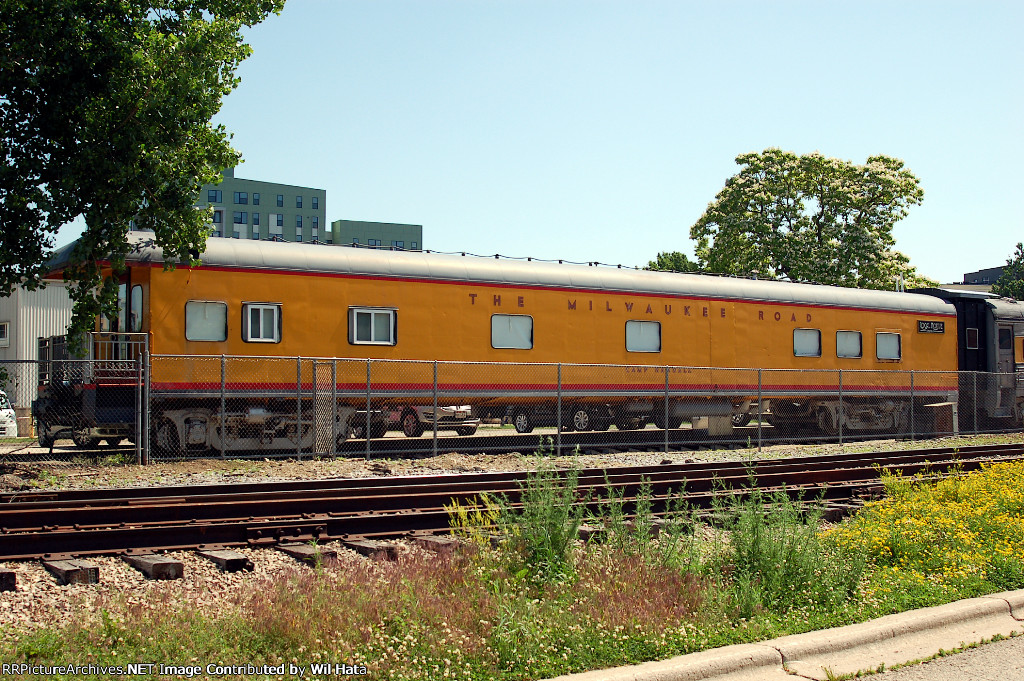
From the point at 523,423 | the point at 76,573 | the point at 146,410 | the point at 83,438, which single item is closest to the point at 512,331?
the point at 523,423

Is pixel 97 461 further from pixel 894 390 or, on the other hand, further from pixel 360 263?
pixel 894 390

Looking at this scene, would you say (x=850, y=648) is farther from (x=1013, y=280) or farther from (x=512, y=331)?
(x=1013, y=280)

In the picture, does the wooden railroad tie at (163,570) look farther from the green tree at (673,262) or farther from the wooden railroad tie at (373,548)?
the green tree at (673,262)

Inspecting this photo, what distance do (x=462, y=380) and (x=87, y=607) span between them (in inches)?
526

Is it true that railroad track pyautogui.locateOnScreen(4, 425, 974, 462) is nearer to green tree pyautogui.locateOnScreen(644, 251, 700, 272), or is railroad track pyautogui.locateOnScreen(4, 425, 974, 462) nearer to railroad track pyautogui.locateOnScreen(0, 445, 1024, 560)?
railroad track pyautogui.locateOnScreen(0, 445, 1024, 560)

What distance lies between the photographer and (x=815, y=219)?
154ft

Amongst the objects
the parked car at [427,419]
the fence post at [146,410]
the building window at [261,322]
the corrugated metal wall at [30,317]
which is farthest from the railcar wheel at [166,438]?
the corrugated metal wall at [30,317]

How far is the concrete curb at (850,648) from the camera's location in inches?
219

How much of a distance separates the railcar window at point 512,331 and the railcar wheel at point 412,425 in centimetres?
229

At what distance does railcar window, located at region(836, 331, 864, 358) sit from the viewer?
25.6m

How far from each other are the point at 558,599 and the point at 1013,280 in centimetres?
7901

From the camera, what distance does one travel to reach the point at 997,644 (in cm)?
646

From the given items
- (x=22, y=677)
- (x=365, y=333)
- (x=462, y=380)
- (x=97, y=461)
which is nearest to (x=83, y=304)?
(x=97, y=461)

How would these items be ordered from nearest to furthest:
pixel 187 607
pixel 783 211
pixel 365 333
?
pixel 187 607
pixel 365 333
pixel 783 211
